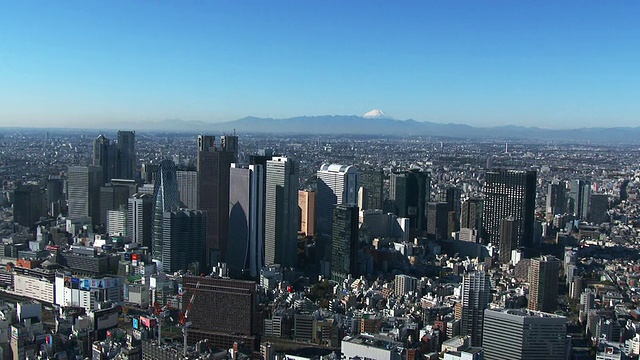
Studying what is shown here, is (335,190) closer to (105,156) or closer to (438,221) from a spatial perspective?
(438,221)

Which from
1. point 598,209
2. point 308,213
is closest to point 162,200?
point 308,213

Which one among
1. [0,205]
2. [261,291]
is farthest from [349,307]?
[0,205]

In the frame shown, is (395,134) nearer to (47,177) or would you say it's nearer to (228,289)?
(47,177)

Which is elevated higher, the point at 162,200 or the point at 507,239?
the point at 162,200

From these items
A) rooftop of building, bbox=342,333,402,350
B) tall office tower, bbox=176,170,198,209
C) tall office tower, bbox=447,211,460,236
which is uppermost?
tall office tower, bbox=176,170,198,209

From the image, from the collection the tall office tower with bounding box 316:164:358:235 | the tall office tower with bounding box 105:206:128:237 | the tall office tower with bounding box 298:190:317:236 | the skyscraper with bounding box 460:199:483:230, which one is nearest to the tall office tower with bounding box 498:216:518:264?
the skyscraper with bounding box 460:199:483:230

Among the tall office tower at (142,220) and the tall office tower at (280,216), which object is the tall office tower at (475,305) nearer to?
the tall office tower at (280,216)

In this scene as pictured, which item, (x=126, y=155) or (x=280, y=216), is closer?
(x=280, y=216)

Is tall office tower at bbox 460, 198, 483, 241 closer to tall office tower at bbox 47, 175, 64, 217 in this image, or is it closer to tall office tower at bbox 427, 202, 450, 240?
tall office tower at bbox 427, 202, 450, 240
